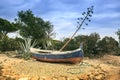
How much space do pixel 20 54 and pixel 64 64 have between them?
21.1 feet

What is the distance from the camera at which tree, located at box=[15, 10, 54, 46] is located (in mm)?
41719

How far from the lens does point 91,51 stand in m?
30.4

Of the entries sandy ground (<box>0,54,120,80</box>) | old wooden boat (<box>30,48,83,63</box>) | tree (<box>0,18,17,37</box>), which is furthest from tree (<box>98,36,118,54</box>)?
tree (<box>0,18,17,37</box>)

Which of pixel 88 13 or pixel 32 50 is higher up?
pixel 88 13

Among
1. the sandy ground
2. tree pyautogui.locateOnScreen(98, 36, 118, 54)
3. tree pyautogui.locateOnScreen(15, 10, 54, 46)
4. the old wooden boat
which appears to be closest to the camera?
the sandy ground

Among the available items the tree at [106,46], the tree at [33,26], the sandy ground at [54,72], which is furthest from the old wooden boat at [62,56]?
the tree at [33,26]

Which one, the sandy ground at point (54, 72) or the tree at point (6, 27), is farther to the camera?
the tree at point (6, 27)

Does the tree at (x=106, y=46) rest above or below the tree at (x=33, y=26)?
below

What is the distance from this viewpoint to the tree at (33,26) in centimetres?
4172

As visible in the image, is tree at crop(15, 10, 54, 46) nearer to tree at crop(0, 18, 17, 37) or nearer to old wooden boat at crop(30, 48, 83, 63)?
tree at crop(0, 18, 17, 37)

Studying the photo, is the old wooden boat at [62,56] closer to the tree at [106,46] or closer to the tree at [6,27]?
the tree at [106,46]

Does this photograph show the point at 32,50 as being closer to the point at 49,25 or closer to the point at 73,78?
the point at 73,78

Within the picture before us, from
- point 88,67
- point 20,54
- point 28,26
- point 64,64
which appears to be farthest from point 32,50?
point 28,26

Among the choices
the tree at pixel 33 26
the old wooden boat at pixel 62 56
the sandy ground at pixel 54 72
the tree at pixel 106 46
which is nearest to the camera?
the sandy ground at pixel 54 72
